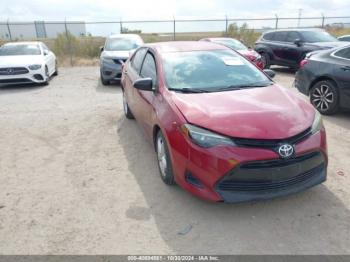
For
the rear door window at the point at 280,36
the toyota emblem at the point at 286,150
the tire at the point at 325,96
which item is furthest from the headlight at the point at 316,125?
the rear door window at the point at 280,36

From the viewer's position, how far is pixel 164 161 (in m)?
3.84

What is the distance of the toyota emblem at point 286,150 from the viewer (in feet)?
9.90

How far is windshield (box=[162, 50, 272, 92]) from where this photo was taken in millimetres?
4121

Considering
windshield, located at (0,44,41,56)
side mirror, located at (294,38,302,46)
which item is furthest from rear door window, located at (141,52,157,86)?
side mirror, located at (294,38,302,46)

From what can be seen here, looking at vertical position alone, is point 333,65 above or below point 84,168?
above

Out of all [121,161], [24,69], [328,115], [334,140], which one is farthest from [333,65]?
[24,69]

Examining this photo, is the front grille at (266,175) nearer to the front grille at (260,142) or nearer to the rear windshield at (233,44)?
the front grille at (260,142)

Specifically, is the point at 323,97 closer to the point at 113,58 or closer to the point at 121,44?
the point at 113,58

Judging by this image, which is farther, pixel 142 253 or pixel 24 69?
pixel 24 69

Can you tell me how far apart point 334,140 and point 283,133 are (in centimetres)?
261

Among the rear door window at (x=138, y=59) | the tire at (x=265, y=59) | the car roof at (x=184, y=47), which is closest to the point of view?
the car roof at (x=184, y=47)

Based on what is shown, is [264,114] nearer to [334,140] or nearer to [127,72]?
[334,140]

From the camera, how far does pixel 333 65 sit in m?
6.33

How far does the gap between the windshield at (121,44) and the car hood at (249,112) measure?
7.90m
